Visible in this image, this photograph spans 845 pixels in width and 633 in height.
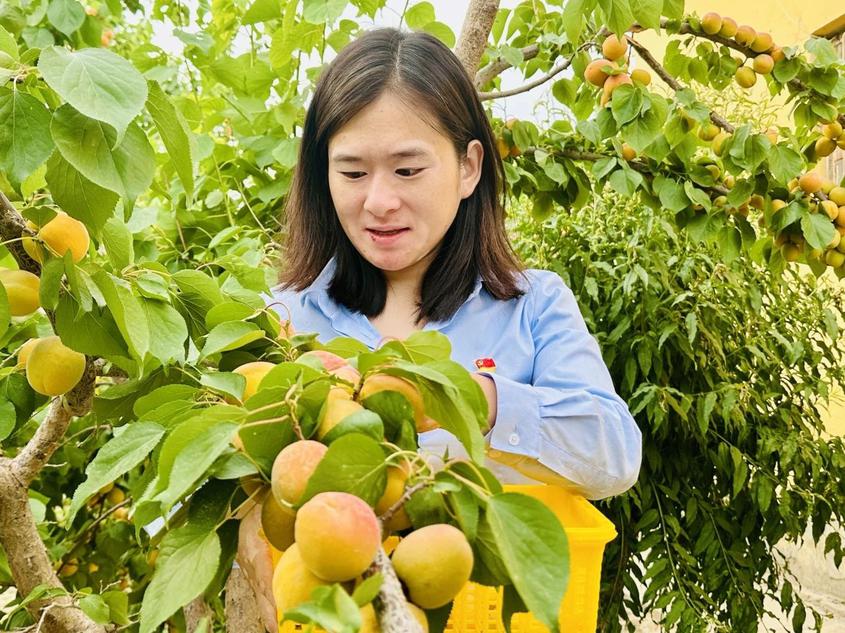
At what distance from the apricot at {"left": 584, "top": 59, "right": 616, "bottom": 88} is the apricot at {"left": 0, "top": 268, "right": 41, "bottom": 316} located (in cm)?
117

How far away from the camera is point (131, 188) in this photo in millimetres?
546

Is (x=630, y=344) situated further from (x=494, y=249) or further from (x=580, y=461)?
(x=580, y=461)

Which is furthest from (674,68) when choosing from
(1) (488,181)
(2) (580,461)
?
(2) (580,461)

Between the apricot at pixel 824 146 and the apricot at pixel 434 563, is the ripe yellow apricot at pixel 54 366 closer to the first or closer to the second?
the apricot at pixel 434 563

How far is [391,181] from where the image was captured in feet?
3.44

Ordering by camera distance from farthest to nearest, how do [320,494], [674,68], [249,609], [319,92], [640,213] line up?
[640,213]
[674,68]
[319,92]
[249,609]
[320,494]

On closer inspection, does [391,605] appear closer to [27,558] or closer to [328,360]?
[328,360]

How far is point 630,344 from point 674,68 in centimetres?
57

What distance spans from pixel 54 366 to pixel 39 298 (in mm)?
81

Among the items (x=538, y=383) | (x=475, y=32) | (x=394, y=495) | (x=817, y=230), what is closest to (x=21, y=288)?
(x=394, y=495)

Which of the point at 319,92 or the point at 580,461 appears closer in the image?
the point at 580,461

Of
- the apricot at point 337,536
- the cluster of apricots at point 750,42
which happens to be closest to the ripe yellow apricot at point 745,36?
the cluster of apricots at point 750,42

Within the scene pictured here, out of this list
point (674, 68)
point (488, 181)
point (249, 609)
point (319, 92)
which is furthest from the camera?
point (674, 68)

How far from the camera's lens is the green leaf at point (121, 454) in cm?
51
